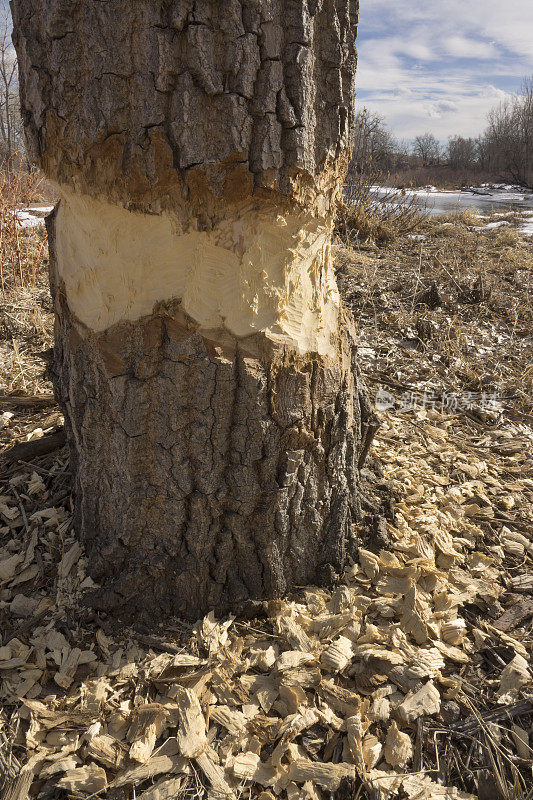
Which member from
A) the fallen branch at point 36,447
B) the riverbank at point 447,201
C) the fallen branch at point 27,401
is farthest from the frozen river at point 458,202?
the fallen branch at point 36,447

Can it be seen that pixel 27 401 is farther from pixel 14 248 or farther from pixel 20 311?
pixel 14 248

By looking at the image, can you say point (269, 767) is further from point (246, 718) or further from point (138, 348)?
point (138, 348)

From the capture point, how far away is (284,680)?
1443 mm

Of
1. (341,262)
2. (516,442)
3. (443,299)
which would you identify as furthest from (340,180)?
(341,262)

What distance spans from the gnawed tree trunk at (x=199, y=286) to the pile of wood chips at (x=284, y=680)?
5.5 inches

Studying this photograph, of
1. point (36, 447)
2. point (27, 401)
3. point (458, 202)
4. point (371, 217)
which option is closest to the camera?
point (36, 447)

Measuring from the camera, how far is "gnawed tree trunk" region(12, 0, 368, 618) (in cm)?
117

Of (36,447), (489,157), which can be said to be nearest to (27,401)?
(36,447)

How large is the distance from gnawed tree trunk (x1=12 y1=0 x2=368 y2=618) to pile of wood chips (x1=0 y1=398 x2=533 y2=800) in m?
0.14

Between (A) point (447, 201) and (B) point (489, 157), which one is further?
(B) point (489, 157)

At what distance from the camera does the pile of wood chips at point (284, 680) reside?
4.17 feet

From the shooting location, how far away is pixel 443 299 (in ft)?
13.5

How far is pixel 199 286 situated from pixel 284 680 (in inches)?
42.2

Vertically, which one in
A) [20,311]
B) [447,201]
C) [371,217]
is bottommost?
[20,311]
